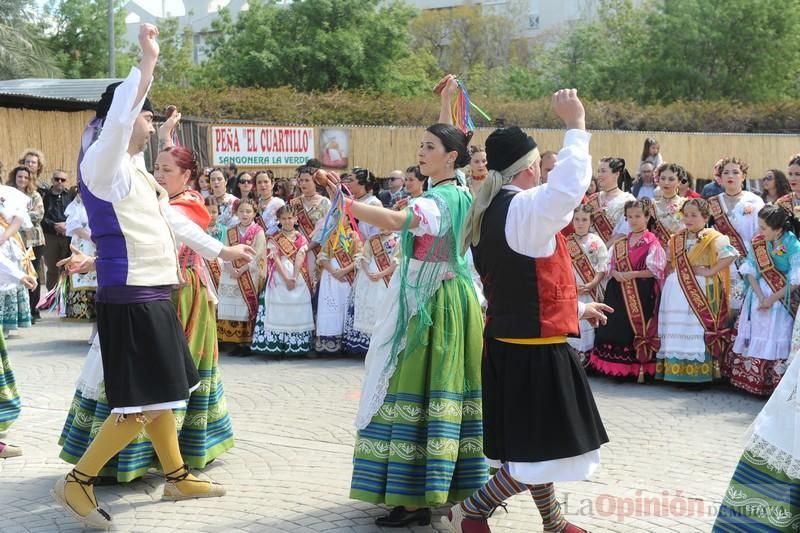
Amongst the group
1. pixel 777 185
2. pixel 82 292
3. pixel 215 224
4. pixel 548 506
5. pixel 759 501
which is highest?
pixel 777 185

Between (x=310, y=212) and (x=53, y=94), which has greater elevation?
(x=53, y=94)

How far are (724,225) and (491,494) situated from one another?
5716mm

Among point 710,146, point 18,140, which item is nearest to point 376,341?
point 18,140

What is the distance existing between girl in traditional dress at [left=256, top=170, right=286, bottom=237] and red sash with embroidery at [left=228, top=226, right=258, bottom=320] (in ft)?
1.14

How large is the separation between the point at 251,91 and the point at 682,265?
13109 millimetres

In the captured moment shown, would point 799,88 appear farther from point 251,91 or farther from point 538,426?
point 538,426

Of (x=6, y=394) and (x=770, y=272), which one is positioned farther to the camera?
(x=770, y=272)

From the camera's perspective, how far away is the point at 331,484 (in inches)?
212

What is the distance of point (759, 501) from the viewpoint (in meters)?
3.38

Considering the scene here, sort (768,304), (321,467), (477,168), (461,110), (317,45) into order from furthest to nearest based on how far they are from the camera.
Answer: (317,45), (477,168), (768,304), (321,467), (461,110)

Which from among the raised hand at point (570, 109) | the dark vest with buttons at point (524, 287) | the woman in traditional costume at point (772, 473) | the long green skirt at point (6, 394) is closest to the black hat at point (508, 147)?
the dark vest with buttons at point (524, 287)

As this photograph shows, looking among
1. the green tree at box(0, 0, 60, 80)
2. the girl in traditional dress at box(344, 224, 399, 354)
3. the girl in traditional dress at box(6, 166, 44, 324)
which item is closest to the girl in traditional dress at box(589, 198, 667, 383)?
the girl in traditional dress at box(344, 224, 399, 354)

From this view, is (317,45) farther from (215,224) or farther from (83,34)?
(215,224)

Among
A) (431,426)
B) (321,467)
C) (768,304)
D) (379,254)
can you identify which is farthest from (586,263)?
(431,426)
